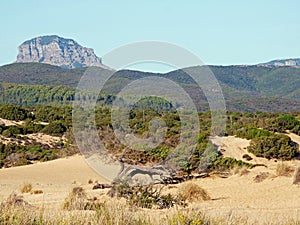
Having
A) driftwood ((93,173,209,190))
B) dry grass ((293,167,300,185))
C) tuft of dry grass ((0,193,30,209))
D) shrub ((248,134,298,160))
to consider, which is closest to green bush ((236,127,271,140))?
shrub ((248,134,298,160))

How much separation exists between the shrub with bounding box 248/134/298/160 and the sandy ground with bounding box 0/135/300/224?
1.57 ft

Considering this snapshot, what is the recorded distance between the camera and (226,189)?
16.9 metres

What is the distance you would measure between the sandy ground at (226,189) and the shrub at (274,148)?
0.48m

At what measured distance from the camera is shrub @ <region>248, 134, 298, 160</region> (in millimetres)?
26531

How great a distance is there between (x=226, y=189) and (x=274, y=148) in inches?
420

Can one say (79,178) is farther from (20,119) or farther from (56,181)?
(20,119)

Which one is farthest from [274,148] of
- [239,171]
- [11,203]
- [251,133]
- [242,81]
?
[242,81]

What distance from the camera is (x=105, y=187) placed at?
17984mm

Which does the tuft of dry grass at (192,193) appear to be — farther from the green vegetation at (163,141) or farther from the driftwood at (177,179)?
the green vegetation at (163,141)

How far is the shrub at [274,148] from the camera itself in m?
26.5

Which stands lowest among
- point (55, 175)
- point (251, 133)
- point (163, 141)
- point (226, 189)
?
point (55, 175)

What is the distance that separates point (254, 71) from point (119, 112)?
448 ft

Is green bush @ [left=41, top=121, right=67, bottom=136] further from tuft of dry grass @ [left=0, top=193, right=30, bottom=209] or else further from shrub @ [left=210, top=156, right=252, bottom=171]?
tuft of dry grass @ [left=0, top=193, right=30, bottom=209]

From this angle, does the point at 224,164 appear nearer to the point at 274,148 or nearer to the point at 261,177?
the point at 261,177
